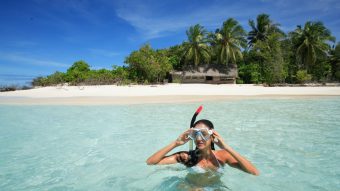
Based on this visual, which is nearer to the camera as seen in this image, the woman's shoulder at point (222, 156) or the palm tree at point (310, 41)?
the woman's shoulder at point (222, 156)

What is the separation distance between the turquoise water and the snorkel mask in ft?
2.76

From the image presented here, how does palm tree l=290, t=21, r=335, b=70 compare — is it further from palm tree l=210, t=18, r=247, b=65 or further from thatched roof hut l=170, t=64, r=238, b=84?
thatched roof hut l=170, t=64, r=238, b=84

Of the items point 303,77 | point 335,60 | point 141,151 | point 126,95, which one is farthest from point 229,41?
point 141,151

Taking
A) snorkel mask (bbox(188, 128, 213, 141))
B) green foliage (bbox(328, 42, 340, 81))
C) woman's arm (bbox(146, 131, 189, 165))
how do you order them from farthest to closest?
green foliage (bbox(328, 42, 340, 81)) → woman's arm (bbox(146, 131, 189, 165)) → snorkel mask (bbox(188, 128, 213, 141))

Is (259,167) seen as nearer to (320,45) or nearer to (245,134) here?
(245,134)

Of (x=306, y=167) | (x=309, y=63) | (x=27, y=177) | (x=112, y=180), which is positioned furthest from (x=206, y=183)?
(x=309, y=63)

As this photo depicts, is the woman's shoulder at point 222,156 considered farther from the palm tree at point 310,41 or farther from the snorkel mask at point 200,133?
the palm tree at point 310,41

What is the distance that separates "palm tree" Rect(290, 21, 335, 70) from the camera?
122 ft

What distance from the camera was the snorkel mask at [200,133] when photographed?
2.70 meters

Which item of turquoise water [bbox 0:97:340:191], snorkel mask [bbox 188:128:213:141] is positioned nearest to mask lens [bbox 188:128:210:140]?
snorkel mask [bbox 188:128:213:141]

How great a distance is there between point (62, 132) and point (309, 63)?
39.6 metres

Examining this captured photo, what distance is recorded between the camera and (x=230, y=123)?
8.45 metres

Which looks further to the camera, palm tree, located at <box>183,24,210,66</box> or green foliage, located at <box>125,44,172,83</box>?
palm tree, located at <box>183,24,210,66</box>

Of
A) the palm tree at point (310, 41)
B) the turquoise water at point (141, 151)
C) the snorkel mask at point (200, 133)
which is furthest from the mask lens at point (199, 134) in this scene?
the palm tree at point (310, 41)
